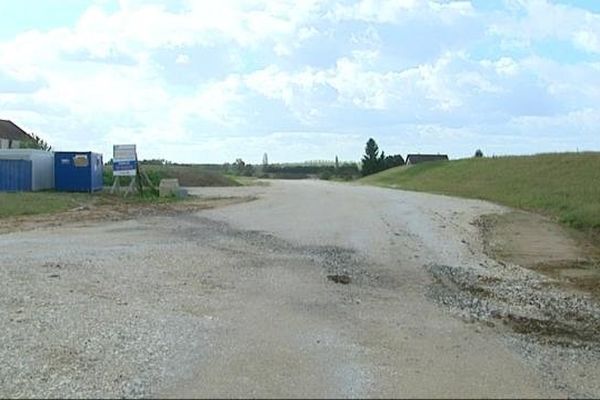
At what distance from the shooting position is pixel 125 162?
39.9 m

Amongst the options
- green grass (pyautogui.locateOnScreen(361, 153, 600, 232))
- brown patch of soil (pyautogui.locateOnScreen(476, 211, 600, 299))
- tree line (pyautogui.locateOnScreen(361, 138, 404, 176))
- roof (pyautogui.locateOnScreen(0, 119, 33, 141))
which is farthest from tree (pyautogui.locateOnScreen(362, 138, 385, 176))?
brown patch of soil (pyautogui.locateOnScreen(476, 211, 600, 299))

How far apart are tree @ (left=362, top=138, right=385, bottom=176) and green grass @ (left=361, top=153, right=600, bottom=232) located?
20.9 m

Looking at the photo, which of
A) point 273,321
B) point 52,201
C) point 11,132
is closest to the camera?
point 273,321

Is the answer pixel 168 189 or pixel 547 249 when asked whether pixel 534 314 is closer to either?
pixel 547 249

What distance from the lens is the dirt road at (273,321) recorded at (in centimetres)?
746

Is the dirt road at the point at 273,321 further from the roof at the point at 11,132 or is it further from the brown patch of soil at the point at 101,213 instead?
the roof at the point at 11,132

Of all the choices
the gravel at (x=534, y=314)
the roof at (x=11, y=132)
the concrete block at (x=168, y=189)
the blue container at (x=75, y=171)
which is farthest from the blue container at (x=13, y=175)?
the roof at (x=11, y=132)

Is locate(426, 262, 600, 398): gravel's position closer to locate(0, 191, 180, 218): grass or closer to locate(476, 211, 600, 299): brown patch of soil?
locate(476, 211, 600, 299): brown patch of soil

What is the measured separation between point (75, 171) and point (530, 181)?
105 ft

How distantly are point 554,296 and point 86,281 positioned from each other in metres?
7.70

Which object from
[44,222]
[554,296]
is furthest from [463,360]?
[44,222]

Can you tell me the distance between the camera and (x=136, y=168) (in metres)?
40.0

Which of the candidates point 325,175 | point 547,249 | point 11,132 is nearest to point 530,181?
point 547,249

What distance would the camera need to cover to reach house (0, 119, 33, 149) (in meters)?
77.9
